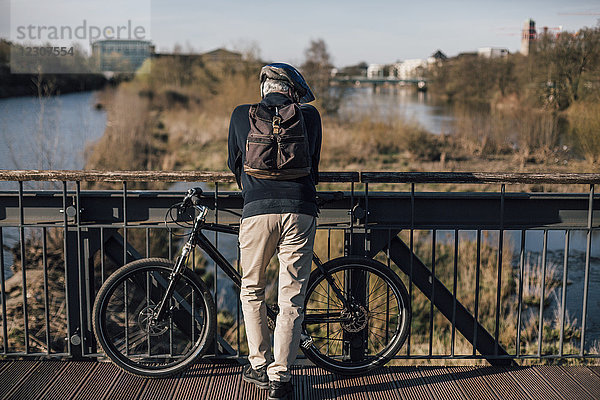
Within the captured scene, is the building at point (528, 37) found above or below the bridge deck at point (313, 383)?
above

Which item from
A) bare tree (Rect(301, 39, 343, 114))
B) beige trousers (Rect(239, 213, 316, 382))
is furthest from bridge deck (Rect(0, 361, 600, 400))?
bare tree (Rect(301, 39, 343, 114))

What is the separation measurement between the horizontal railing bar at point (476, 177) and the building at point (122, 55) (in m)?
33.8

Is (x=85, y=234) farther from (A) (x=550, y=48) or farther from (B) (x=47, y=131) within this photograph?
(A) (x=550, y=48)

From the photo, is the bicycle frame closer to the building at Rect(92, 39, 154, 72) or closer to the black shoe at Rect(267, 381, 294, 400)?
the black shoe at Rect(267, 381, 294, 400)

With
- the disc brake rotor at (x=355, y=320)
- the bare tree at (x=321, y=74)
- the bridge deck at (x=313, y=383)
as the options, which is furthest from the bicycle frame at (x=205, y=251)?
the bare tree at (x=321, y=74)

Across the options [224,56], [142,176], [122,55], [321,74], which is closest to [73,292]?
[142,176]

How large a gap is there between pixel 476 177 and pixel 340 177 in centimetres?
89

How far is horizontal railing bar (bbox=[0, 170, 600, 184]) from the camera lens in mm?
4207

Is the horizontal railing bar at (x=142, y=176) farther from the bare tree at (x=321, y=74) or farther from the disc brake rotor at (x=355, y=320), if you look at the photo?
the bare tree at (x=321, y=74)

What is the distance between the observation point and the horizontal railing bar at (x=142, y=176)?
419 cm

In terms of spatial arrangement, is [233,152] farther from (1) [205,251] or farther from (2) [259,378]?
(2) [259,378]

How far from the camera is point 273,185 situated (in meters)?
3.61

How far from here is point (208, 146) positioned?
28.5 meters

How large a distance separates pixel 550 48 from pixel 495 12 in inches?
957
